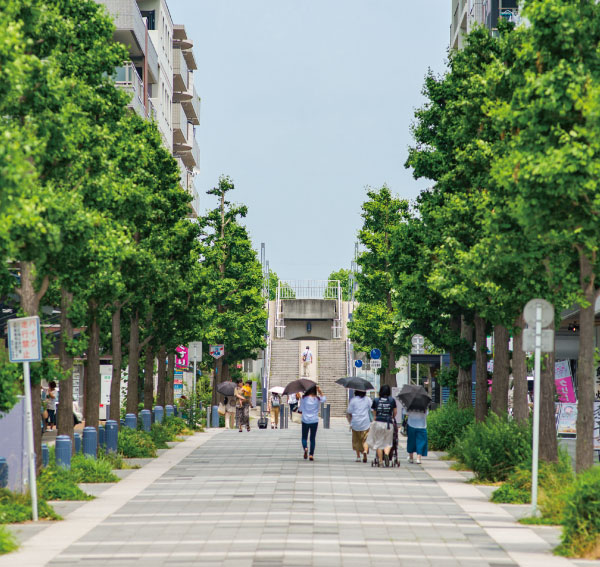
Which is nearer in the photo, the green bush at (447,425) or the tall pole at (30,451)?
the tall pole at (30,451)

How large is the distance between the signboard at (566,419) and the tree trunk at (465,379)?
7.76 feet

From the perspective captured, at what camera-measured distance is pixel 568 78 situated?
52.4 ft

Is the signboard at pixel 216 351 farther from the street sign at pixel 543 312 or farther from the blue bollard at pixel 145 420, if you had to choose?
the street sign at pixel 543 312

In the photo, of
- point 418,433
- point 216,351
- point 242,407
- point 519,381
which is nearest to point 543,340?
point 519,381

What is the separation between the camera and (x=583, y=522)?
13.5m

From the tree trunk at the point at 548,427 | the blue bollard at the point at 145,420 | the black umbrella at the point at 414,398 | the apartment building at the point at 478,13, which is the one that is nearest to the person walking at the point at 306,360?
the apartment building at the point at 478,13

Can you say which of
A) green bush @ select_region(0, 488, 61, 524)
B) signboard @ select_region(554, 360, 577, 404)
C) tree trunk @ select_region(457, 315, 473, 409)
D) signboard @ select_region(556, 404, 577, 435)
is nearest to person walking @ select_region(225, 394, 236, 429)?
signboard @ select_region(554, 360, 577, 404)

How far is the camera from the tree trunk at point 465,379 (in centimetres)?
3294

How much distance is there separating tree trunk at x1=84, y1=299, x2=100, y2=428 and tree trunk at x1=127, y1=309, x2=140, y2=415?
267 inches

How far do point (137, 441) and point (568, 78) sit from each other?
16650 millimetres

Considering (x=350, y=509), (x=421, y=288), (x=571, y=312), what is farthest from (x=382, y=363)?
(x=350, y=509)

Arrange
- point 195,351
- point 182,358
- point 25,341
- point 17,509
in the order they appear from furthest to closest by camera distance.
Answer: point 182,358, point 195,351, point 25,341, point 17,509

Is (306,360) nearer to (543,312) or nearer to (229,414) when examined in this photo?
(229,414)

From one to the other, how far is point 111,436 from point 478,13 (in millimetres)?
42484
